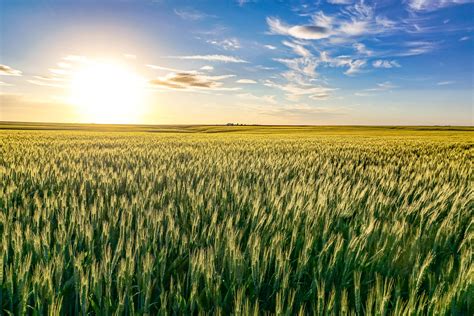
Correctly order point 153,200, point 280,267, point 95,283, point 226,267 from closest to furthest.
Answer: point 95,283 < point 280,267 < point 226,267 < point 153,200

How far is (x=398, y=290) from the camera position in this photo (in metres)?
1.40

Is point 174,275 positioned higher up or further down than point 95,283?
further down

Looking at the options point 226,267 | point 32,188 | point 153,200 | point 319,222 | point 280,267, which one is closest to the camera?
point 280,267

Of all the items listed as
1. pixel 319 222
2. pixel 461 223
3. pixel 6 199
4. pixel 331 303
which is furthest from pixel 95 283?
pixel 461 223

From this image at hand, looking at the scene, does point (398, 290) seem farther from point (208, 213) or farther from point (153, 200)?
point (153, 200)

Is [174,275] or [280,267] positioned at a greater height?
[280,267]

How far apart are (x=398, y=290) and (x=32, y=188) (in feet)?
13.0

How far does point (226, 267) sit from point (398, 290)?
776 millimetres

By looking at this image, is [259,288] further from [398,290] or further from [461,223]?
[461,223]

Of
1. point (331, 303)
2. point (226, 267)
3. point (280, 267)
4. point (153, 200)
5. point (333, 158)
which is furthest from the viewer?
point (333, 158)

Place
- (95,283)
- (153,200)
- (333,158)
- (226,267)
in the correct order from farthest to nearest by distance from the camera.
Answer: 1. (333,158)
2. (153,200)
3. (226,267)
4. (95,283)

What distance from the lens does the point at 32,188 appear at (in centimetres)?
384

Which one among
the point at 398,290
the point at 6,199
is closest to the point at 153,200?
the point at 6,199

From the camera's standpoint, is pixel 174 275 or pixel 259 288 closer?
pixel 259 288
